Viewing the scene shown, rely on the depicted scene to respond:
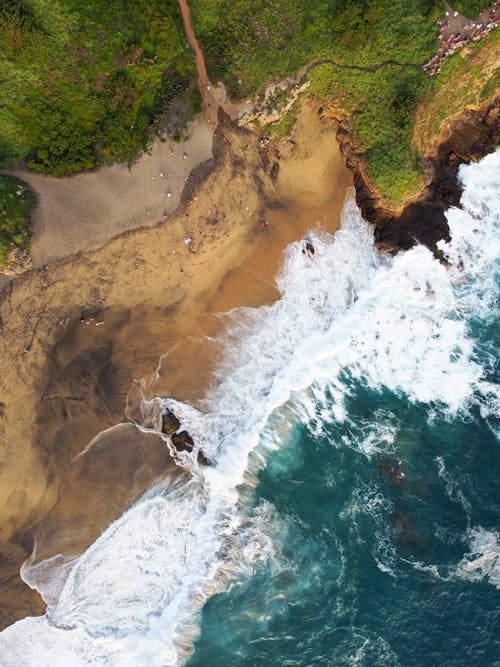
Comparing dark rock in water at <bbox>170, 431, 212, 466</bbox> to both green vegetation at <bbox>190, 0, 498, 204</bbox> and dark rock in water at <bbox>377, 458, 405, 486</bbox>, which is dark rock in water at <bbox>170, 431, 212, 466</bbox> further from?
green vegetation at <bbox>190, 0, 498, 204</bbox>

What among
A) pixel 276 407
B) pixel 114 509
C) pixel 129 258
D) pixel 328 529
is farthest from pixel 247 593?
pixel 129 258

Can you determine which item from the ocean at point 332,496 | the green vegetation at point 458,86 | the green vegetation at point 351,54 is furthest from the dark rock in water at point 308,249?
the green vegetation at point 458,86

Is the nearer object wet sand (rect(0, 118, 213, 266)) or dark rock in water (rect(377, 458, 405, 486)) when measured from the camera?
wet sand (rect(0, 118, 213, 266))

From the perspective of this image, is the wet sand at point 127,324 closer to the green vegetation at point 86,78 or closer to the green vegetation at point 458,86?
the green vegetation at point 86,78

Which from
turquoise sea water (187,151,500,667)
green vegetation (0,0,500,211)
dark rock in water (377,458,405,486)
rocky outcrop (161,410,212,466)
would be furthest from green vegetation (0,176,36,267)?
dark rock in water (377,458,405,486)

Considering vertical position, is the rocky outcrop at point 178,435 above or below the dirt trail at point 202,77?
below

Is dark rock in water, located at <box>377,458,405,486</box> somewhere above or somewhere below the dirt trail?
below

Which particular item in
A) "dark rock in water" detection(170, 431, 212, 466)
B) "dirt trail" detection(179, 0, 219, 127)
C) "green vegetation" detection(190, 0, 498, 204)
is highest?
"green vegetation" detection(190, 0, 498, 204)

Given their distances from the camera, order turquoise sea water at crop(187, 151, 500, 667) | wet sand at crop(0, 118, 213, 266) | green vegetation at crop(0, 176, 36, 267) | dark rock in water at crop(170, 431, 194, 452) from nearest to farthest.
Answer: green vegetation at crop(0, 176, 36, 267), wet sand at crop(0, 118, 213, 266), dark rock in water at crop(170, 431, 194, 452), turquoise sea water at crop(187, 151, 500, 667)
